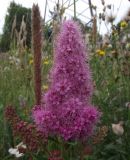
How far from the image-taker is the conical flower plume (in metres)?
1.93

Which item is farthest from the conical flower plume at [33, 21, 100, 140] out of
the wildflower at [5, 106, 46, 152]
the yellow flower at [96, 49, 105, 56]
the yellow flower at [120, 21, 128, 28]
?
the yellow flower at [96, 49, 105, 56]

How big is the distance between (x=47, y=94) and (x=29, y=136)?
17cm

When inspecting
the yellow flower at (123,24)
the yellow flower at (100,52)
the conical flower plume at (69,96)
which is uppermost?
the yellow flower at (123,24)

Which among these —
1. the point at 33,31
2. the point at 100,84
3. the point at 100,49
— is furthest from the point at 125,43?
the point at 33,31

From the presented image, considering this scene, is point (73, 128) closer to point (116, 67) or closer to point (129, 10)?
point (116, 67)

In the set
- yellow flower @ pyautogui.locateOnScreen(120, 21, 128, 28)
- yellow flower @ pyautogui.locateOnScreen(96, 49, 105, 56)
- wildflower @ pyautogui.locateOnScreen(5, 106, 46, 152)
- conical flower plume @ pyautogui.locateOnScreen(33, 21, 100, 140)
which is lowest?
wildflower @ pyautogui.locateOnScreen(5, 106, 46, 152)

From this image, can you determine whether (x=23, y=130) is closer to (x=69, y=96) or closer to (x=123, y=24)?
(x=69, y=96)

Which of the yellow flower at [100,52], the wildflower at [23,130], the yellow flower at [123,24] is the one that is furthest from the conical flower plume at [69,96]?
the yellow flower at [100,52]

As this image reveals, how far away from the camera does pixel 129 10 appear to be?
153 inches

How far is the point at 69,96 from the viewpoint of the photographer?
196cm

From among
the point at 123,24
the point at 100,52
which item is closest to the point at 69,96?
the point at 123,24

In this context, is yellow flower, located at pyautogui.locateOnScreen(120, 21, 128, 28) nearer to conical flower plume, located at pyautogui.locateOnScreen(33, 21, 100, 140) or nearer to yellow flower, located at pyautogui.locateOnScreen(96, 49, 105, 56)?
yellow flower, located at pyautogui.locateOnScreen(96, 49, 105, 56)

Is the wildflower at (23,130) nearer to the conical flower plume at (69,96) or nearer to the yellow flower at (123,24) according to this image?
the conical flower plume at (69,96)

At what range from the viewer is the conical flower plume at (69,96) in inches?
75.9
